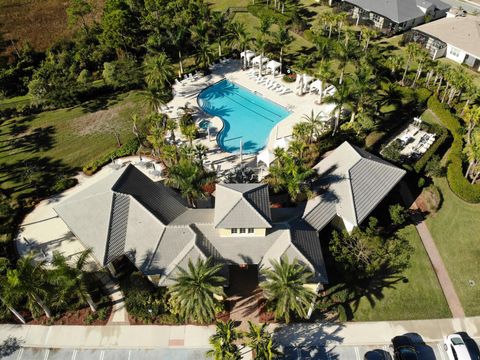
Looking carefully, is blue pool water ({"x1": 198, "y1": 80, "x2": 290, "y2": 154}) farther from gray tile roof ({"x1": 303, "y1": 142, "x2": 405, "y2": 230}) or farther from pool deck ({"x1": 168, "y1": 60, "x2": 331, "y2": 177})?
gray tile roof ({"x1": 303, "y1": 142, "x2": 405, "y2": 230})

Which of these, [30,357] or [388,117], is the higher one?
[388,117]

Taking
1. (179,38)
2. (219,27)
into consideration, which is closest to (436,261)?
(219,27)

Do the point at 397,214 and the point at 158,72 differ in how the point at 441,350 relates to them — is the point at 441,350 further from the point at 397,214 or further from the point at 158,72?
the point at 158,72

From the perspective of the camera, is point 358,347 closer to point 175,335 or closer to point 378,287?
point 378,287

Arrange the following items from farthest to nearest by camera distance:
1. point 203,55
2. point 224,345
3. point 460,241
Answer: point 203,55 → point 460,241 → point 224,345

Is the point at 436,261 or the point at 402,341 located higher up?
the point at 436,261

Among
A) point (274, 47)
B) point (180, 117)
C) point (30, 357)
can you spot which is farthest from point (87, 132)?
point (274, 47)

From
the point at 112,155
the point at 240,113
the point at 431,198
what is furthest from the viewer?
the point at 240,113

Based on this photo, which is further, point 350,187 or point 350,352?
point 350,187

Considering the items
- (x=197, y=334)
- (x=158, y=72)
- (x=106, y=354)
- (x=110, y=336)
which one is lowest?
(x=106, y=354)
